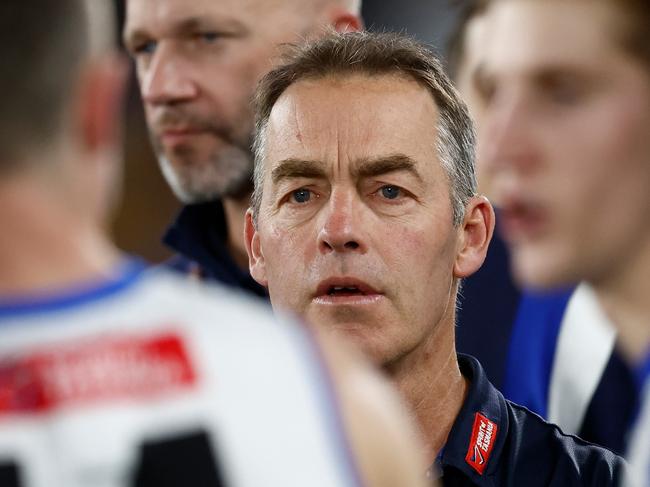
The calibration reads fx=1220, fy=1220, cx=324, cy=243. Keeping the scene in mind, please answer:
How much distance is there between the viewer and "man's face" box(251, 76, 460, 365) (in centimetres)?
255

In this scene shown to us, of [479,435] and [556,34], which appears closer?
[556,34]

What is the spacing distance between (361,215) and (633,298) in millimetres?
1222

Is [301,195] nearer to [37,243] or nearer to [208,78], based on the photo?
[208,78]

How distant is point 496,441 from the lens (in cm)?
250

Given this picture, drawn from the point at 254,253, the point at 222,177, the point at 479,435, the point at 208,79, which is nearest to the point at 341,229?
the point at 254,253

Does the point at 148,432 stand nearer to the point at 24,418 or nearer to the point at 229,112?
the point at 24,418

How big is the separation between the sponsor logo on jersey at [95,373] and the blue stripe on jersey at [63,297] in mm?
42

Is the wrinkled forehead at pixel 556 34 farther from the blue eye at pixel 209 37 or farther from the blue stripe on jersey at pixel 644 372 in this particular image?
the blue eye at pixel 209 37

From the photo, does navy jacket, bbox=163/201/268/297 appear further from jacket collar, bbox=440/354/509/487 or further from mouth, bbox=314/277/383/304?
jacket collar, bbox=440/354/509/487

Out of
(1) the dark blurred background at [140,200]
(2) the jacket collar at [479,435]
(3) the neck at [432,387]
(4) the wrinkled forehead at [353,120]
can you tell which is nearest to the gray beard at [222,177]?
(4) the wrinkled forehead at [353,120]

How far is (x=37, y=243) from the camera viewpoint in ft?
4.02

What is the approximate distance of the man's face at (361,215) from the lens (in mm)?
2553

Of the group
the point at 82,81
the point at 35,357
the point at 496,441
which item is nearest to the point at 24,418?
the point at 35,357

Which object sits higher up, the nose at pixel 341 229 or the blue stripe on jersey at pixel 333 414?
the blue stripe on jersey at pixel 333 414
